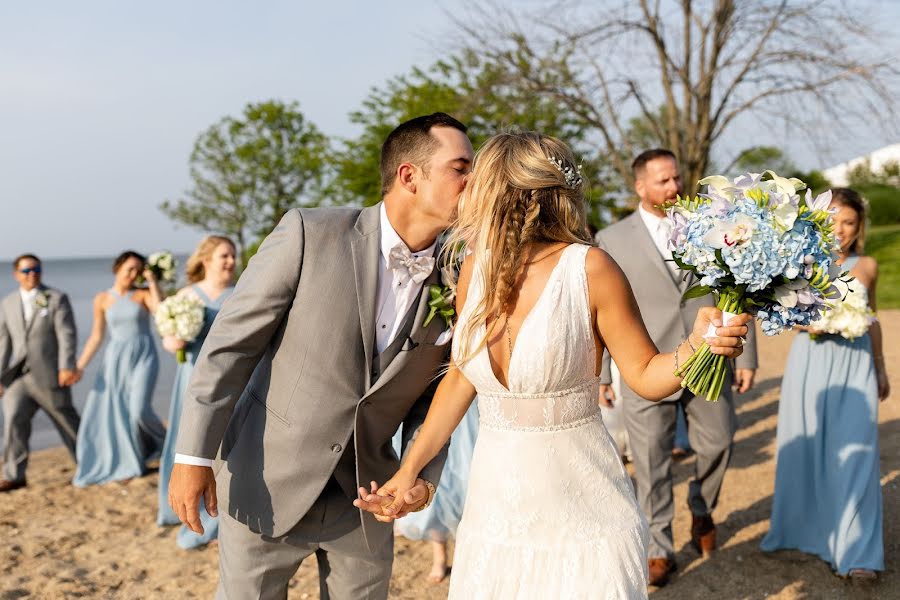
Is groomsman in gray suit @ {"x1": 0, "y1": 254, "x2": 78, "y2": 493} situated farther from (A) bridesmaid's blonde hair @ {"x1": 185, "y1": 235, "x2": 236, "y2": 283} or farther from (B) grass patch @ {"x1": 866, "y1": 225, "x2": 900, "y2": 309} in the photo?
(B) grass patch @ {"x1": 866, "y1": 225, "x2": 900, "y2": 309}

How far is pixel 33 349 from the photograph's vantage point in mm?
9094

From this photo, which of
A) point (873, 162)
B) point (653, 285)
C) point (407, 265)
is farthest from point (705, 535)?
point (873, 162)

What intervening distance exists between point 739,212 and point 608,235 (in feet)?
11.7

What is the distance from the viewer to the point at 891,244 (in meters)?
31.1

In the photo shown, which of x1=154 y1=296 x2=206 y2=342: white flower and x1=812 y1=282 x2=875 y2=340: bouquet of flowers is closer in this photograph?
x1=812 y1=282 x2=875 y2=340: bouquet of flowers

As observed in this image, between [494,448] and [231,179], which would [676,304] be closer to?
[494,448]

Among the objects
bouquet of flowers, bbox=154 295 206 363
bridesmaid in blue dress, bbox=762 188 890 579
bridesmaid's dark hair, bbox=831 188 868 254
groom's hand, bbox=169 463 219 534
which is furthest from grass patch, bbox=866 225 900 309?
groom's hand, bbox=169 463 219 534

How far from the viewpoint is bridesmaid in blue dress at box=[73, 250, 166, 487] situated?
909cm

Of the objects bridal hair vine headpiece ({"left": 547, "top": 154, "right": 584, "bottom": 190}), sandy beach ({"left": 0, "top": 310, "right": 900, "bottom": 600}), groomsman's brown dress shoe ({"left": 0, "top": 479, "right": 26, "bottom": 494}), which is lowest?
groomsman's brown dress shoe ({"left": 0, "top": 479, "right": 26, "bottom": 494})

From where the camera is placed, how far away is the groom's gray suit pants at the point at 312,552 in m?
3.37

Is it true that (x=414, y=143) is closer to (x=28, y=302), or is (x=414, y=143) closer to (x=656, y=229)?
(x=656, y=229)

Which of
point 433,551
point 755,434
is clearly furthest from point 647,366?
point 755,434

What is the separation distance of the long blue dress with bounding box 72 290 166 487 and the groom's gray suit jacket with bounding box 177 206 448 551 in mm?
6291

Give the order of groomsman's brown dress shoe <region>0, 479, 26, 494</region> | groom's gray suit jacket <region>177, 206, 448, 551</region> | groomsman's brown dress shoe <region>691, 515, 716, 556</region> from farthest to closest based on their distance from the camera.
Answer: groomsman's brown dress shoe <region>0, 479, 26, 494</region> < groomsman's brown dress shoe <region>691, 515, 716, 556</region> < groom's gray suit jacket <region>177, 206, 448, 551</region>
